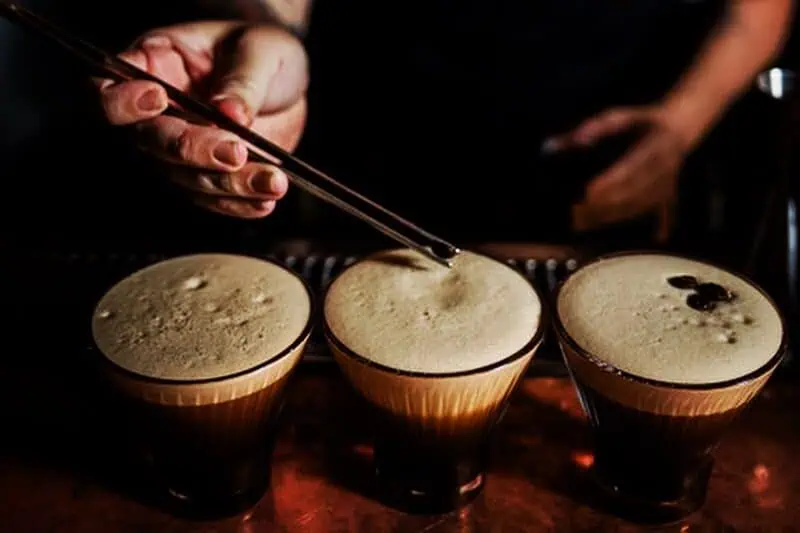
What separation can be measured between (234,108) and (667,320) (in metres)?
0.53

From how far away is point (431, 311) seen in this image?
3.14 ft

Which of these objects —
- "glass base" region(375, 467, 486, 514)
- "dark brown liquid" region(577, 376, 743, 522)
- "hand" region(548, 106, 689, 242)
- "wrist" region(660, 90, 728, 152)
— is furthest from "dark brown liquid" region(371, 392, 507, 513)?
"wrist" region(660, 90, 728, 152)

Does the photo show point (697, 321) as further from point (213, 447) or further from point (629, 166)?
point (629, 166)

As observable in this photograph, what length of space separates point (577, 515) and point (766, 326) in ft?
0.89

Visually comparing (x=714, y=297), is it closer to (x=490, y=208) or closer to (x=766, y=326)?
(x=766, y=326)

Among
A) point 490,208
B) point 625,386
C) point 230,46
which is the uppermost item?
point 230,46

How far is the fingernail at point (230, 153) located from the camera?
1.02m

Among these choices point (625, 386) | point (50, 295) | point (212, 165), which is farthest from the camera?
point (50, 295)

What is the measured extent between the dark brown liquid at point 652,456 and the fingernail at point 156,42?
0.73m

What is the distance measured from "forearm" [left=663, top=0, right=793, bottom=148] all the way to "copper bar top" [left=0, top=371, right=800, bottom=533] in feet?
3.03

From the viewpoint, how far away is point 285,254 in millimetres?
1372

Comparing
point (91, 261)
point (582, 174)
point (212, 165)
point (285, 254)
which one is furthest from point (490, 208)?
point (212, 165)

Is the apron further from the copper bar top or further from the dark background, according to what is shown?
the copper bar top

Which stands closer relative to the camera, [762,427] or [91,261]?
[762,427]
